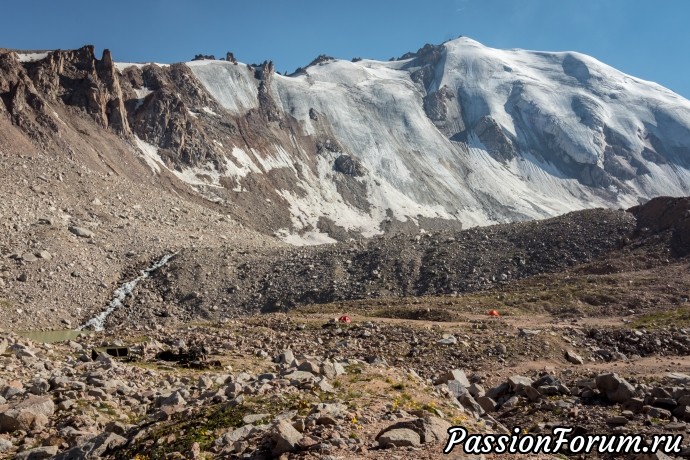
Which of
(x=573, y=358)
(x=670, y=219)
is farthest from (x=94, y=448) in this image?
(x=670, y=219)

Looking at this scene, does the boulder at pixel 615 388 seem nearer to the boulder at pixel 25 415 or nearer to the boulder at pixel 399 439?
the boulder at pixel 399 439

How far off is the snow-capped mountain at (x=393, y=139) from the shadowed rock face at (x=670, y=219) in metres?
48.9

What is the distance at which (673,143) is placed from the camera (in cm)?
17262

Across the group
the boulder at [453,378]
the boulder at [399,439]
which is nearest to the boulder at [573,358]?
the boulder at [453,378]

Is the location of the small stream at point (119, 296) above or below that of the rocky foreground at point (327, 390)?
above

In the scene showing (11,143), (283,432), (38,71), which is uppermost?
(38,71)

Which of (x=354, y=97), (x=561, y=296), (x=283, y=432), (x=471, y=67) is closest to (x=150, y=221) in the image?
(x=561, y=296)

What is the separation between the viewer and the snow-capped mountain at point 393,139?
91.6m

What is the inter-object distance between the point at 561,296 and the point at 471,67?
171 meters

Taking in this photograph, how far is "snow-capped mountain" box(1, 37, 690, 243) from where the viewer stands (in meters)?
91.6

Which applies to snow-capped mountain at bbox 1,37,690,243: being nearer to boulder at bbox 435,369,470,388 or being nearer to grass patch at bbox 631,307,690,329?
grass patch at bbox 631,307,690,329

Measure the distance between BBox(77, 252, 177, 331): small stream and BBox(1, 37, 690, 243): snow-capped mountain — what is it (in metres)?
37.6

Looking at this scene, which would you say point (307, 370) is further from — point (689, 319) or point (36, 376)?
point (689, 319)

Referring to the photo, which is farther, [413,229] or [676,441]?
[413,229]
